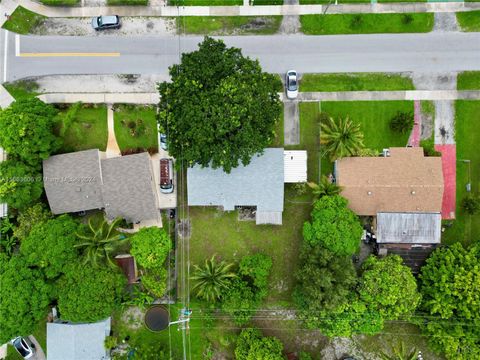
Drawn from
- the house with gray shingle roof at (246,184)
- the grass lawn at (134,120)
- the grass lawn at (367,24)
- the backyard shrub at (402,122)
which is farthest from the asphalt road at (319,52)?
the house with gray shingle roof at (246,184)

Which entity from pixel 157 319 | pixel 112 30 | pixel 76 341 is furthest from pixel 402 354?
pixel 112 30

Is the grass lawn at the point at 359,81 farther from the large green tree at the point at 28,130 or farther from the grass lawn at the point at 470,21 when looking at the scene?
the large green tree at the point at 28,130

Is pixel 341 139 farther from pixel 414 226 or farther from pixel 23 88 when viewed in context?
pixel 23 88

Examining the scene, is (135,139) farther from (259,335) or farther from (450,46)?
(450,46)

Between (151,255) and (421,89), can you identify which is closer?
(151,255)

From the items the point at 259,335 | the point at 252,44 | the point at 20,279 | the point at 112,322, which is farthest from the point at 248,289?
the point at 252,44

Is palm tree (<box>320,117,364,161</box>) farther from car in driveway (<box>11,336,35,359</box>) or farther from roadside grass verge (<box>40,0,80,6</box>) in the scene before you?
car in driveway (<box>11,336,35,359</box>)
